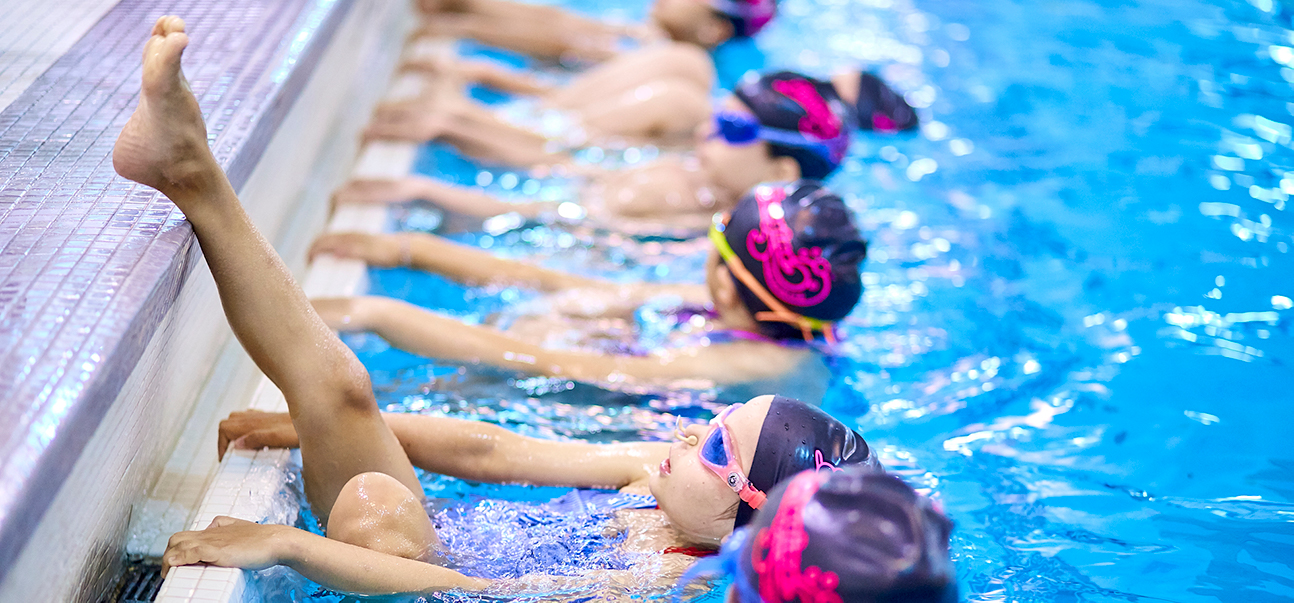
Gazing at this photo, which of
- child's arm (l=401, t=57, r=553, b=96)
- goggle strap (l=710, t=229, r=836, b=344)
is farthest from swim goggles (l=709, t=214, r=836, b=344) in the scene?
child's arm (l=401, t=57, r=553, b=96)

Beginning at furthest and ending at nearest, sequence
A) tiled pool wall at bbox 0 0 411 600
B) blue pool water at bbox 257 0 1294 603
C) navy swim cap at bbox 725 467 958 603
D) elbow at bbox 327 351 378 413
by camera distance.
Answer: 1. blue pool water at bbox 257 0 1294 603
2. elbow at bbox 327 351 378 413
3. tiled pool wall at bbox 0 0 411 600
4. navy swim cap at bbox 725 467 958 603

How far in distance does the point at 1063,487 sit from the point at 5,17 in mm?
3892

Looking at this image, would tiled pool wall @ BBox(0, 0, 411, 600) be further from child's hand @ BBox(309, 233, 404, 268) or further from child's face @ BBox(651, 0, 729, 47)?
child's face @ BBox(651, 0, 729, 47)

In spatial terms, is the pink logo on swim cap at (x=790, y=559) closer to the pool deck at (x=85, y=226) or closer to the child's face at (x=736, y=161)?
the pool deck at (x=85, y=226)

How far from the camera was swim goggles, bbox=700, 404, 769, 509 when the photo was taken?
248 centimetres

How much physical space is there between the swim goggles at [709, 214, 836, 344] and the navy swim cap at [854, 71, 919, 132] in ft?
6.53

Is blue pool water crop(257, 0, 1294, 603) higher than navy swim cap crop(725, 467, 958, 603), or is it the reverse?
navy swim cap crop(725, 467, 958, 603)

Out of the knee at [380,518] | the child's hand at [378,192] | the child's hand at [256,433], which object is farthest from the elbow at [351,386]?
the child's hand at [378,192]

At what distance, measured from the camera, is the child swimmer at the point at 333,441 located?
7.58 feet

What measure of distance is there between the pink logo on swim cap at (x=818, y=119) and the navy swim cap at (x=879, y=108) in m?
0.75

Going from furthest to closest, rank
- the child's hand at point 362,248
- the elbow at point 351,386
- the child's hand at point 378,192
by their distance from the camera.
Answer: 1. the child's hand at point 378,192
2. the child's hand at point 362,248
3. the elbow at point 351,386

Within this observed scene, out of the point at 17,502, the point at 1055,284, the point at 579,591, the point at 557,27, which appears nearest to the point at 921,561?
the point at 579,591

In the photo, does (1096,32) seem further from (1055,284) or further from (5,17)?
(5,17)

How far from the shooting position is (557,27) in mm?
7164
